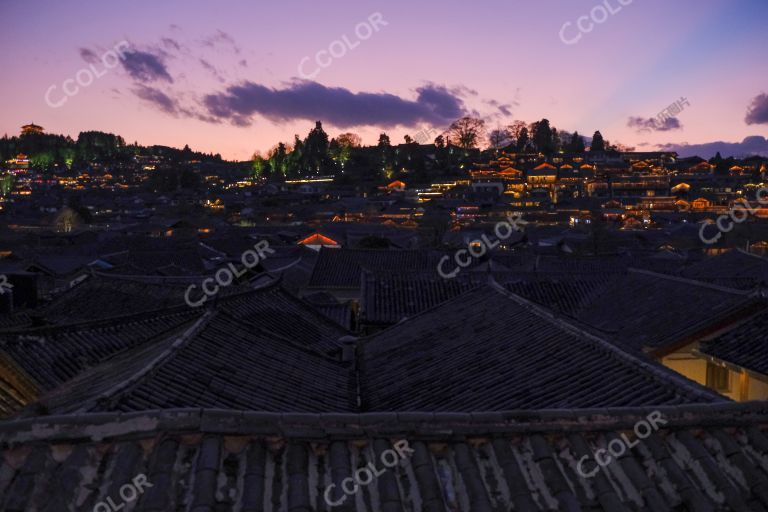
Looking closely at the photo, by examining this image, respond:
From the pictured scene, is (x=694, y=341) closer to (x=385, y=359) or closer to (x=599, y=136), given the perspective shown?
(x=385, y=359)

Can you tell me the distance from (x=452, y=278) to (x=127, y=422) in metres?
15.3

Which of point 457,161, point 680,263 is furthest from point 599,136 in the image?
point 680,263

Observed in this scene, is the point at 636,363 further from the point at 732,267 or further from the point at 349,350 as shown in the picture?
the point at 732,267

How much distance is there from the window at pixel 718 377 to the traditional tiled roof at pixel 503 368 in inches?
140

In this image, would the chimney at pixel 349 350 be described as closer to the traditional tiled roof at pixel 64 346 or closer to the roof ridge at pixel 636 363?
the traditional tiled roof at pixel 64 346

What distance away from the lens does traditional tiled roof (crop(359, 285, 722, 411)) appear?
296 inches

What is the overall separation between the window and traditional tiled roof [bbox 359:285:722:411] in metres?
3.57

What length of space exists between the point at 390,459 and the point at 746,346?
363 inches

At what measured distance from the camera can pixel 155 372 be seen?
7672mm

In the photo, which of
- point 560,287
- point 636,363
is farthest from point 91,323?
point 560,287

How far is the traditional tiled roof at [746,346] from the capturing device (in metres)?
10.8

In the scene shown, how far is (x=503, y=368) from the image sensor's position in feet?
30.9

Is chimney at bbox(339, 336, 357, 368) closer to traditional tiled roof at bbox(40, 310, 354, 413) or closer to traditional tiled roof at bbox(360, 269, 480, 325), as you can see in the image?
traditional tiled roof at bbox(40, 310, 354, 413)

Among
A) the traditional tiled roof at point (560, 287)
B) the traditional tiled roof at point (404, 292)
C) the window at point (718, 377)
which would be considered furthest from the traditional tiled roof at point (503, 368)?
the traditional tiled roof at point (560, 287)
